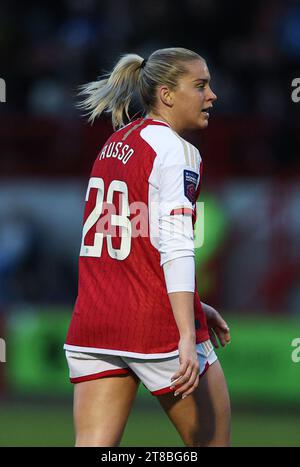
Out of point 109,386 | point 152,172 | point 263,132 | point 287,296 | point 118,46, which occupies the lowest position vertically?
point 109,386

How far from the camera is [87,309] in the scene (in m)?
4.10

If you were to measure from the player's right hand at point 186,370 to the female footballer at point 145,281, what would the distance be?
0.16 feet

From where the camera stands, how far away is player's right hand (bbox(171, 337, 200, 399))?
3.76 m

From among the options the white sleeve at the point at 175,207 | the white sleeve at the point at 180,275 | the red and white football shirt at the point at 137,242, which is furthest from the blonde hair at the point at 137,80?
the white sleeve at the point at 180,275

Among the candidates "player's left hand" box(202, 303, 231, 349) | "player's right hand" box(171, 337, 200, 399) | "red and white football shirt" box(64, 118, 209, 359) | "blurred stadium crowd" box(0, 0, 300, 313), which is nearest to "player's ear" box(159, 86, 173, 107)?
"red and white football shirt" box(64, 118, 209, 359)

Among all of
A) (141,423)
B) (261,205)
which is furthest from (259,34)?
(141,423)

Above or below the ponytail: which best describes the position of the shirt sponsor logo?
below

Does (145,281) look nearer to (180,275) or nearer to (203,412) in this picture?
(180,275)

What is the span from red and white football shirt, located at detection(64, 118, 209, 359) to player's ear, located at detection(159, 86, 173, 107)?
0.13 m

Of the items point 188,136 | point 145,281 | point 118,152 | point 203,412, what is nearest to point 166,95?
point 118,152

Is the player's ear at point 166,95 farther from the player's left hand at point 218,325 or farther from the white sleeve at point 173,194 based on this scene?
the player's left hand at point 218,325

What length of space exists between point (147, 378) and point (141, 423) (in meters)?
5.57

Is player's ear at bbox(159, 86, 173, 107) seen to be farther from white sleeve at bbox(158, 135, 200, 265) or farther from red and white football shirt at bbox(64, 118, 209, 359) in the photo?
white sleeve at bbox(158, 135, 200, 265)

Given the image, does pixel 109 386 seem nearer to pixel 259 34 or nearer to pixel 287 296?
pixel 287 296
